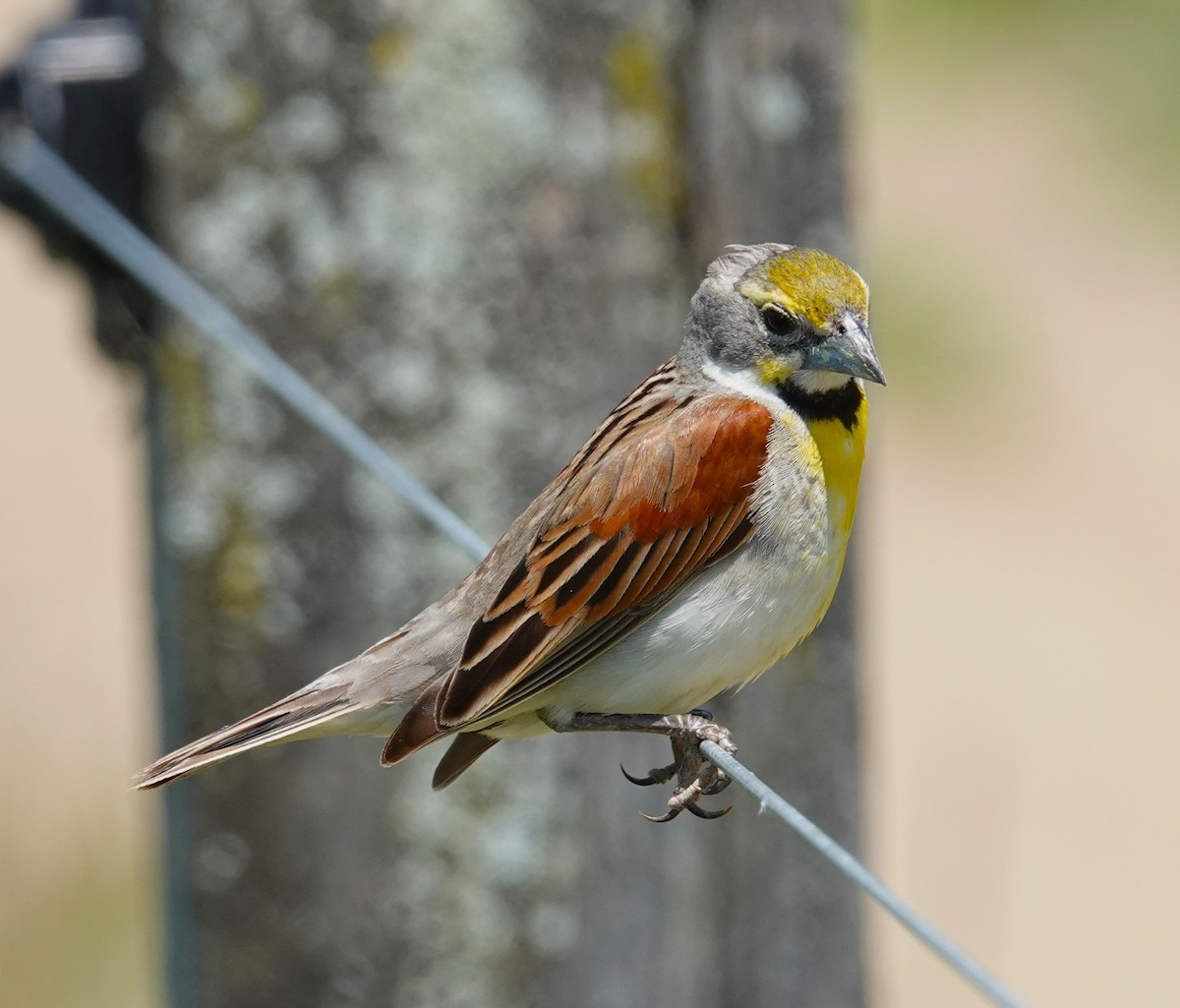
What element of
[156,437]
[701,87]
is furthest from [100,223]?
[701,87]

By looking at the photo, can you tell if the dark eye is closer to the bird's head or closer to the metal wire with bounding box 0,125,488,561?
the bird's head

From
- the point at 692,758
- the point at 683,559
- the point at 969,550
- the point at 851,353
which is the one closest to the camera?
the point at 851,353

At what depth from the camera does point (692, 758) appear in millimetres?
3809

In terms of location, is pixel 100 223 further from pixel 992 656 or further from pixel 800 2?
pixel 992 656

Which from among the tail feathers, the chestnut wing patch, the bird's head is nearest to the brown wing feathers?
the chestnut wing patch

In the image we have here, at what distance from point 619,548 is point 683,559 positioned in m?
0.13

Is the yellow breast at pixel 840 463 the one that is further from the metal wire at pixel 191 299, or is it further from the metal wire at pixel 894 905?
the metal wire at pixel 894 905

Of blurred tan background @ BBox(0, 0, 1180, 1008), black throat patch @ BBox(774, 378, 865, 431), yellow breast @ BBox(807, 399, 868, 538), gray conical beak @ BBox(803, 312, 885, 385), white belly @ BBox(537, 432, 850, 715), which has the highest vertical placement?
gray conical beak @ BBox(803, 312, 885, 385)

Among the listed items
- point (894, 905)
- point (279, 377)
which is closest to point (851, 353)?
point (279, 377)

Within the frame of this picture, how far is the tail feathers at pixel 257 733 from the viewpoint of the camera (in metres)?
3.61

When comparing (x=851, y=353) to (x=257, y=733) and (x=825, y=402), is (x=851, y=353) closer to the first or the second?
(x=825, y=402)

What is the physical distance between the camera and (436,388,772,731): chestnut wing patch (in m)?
3.66

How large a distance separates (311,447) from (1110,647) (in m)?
5.55

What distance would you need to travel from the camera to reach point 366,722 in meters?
3.91
